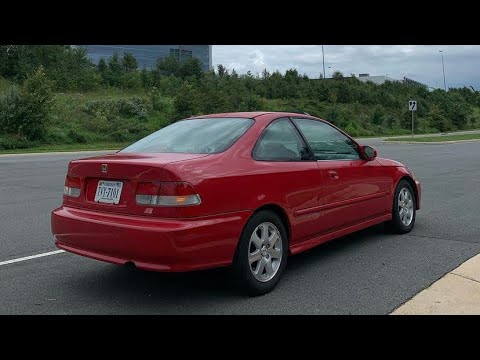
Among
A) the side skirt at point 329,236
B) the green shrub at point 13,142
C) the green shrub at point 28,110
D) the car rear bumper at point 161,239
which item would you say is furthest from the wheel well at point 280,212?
the green shrub at point 28,110

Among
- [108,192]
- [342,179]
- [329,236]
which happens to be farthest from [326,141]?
[108,192]

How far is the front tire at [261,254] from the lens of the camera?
4.09 m

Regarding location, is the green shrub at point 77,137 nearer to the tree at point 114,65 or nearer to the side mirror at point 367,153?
the tree at point 114,65

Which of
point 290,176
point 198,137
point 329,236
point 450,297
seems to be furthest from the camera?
point 329,236

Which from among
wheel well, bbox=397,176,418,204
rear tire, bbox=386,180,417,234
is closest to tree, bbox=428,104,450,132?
wheel well, bbox=397,176,418,204

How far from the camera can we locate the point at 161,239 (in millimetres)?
3686

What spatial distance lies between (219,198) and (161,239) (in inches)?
21.6

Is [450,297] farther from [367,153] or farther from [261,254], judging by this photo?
[367,153]

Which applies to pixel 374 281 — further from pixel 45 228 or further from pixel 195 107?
pixel 195 107

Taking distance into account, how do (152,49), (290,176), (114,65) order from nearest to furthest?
(290,176) → (114,65) → (152,49)

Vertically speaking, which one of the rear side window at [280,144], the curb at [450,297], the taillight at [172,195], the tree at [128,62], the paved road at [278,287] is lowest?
the curb at [450,297]

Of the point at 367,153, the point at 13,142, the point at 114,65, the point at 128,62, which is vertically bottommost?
the point at 367,153

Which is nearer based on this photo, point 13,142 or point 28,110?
point 13,142

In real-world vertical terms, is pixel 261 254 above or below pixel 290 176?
below
